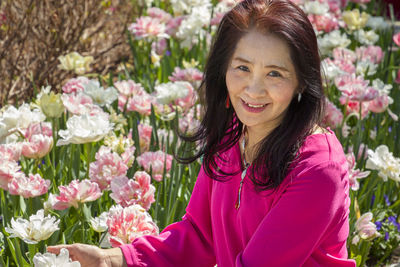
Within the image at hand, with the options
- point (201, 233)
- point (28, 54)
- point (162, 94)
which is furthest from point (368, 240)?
point (28, 54)

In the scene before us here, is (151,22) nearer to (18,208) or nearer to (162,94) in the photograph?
(162,94)

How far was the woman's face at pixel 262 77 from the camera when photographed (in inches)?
60.4

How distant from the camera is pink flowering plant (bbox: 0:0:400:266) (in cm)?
182

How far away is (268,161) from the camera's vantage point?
1612 mm

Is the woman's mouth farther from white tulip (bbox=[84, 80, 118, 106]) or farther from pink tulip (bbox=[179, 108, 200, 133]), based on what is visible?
white tulip (bbox=[84, 80, 118, 106])

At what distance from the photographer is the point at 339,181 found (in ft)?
4.94

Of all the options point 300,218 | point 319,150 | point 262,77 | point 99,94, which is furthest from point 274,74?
point 99,94

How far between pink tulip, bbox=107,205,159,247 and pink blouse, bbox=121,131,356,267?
0.13ft

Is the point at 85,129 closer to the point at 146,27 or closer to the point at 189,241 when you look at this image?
the point at 189,241

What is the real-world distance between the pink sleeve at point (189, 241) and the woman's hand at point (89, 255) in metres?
0.10

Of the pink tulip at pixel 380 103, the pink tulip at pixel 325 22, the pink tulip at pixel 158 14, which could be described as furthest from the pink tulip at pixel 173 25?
the pink tulip at pixel 380 103

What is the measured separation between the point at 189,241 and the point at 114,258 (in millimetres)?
244

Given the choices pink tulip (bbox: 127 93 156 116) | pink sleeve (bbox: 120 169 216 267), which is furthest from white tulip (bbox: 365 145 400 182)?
pink tulip (bbox: 127 93 156 116)

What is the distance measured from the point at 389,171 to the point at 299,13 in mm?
853
